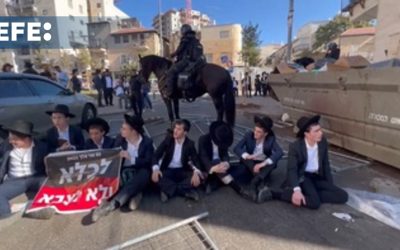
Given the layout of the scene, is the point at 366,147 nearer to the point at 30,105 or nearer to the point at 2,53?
the point at 30,105

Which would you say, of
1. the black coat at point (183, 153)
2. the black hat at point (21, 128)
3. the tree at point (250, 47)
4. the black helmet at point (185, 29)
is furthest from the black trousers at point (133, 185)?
the tree at point (250, 47)

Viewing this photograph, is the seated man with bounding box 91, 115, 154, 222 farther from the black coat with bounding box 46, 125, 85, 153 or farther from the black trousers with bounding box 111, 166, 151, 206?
the black coat with bounding box 46, 125, 85, 153

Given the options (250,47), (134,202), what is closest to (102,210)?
(134,202)

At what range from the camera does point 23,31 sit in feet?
36.5

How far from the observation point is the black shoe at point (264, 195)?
133 inches

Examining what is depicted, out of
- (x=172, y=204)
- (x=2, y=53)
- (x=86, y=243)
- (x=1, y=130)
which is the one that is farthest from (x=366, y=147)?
(x=2, y=53)

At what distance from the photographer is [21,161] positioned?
11.6 feet

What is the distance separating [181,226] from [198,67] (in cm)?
334

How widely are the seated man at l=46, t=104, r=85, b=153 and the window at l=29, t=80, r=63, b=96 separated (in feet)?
6.02

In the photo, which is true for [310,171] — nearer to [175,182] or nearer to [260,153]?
[260,153]

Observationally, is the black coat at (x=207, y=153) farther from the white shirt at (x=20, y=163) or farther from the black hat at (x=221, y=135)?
the white shirt at (x=20, y=163)

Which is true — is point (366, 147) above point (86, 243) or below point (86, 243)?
above

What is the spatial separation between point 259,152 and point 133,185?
1.68 m

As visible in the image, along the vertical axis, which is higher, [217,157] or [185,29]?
[185,29]
